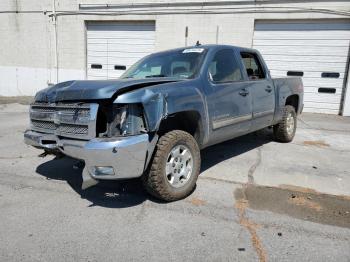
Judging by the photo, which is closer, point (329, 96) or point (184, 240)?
point (184, 240)

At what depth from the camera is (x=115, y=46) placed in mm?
13578

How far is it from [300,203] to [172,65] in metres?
2.51

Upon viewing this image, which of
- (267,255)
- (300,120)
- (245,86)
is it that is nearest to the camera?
(267,255)

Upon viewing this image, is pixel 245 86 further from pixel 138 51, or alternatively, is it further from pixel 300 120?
pixel 138 51

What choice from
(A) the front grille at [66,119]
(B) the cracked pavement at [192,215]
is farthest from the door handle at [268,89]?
(A) the front grille at [66,119]

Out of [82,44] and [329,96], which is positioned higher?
[82,44]

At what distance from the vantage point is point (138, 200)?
3979 millimetres

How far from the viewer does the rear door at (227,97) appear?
4507mm

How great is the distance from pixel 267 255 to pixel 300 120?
824cm

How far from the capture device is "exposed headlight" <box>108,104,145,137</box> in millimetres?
3477

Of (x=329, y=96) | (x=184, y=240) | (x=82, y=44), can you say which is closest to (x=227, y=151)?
(x=184, y=240)

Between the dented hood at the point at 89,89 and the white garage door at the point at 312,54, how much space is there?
869cm

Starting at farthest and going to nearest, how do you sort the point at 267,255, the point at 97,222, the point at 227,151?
1. the point at 227,151
2. the point at 97,222
3. the point at 267,255

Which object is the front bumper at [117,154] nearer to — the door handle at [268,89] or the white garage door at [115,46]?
the door handle at [268,89]
